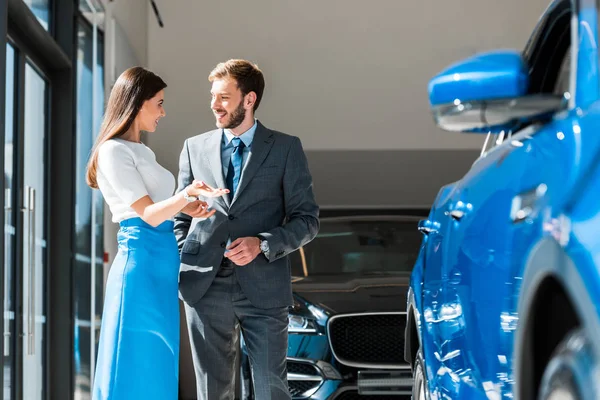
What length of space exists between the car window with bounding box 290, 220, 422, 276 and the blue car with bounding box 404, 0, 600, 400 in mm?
3665

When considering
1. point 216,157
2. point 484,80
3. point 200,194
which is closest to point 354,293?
point 216,157

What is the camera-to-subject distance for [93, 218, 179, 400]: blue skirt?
3152mm

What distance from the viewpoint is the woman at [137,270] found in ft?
10.3

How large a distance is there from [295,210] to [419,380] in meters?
0.85

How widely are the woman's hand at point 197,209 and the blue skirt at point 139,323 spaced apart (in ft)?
0.34

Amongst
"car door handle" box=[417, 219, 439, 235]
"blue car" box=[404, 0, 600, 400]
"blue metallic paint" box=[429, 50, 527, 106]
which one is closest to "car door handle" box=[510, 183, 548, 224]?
"blue car" box=[404, 0, 600, 400]

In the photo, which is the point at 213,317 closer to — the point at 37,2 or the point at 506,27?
the point at 37,2

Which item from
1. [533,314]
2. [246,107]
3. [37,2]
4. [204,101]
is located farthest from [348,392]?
[204,101]

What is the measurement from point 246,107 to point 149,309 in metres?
0.85

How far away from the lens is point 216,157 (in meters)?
3.57

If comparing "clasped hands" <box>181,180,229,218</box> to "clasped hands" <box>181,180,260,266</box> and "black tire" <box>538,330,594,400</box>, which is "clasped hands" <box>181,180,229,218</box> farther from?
"black tire" <box>538,330,594,400</box>

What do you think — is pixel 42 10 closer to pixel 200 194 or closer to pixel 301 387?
pixel 301 387

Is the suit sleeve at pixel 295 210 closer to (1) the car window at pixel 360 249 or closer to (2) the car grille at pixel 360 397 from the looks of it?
(2) the car grille at pixel 360 397

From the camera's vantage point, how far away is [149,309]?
10.4 feet
